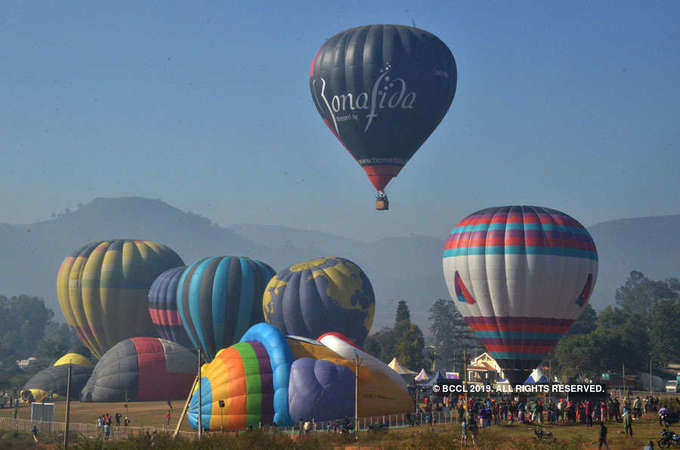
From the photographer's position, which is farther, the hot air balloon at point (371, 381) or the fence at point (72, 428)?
the fence at point (72, 428)

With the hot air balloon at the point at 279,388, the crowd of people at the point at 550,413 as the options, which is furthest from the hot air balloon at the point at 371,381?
the crowd of people at the point at 550,413

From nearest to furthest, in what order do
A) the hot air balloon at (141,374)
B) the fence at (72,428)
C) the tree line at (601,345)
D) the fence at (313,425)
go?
the fence at (313,425)
the fence at (72,428)
the hot air balloon at (141,374)
the tree line at (601,345)

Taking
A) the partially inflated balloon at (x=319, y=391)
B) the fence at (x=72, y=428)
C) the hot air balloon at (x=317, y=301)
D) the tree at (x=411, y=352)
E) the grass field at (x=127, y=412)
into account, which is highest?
the hot air balloon at (x=317, y=301)

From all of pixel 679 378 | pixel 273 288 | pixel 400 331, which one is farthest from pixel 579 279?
pixel 400 331

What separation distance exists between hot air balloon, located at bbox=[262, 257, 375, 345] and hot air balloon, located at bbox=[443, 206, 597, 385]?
13848mm

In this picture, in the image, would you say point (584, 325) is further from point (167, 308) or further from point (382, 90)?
point (382, 90)

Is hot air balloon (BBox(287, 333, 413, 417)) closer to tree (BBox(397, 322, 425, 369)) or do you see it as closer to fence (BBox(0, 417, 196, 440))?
fence (BBox(0, 417, 196, 440))

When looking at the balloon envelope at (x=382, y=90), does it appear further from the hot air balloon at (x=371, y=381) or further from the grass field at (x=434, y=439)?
the grass field at (x=434, y=439)

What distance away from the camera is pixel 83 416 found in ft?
181

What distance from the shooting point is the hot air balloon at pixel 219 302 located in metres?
73.6

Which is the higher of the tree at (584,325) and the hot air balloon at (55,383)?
the tree at (584,325)

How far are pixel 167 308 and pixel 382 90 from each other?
91.9 feet

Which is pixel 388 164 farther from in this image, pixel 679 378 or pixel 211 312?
pixel 679 378

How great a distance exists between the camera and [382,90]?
Answer: 6316 centimetres
